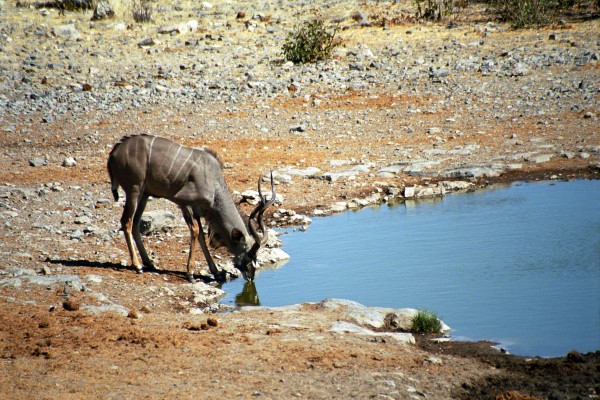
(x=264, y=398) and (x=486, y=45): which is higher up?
(x=486, y=45)

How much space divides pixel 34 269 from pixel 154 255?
85.6 inches

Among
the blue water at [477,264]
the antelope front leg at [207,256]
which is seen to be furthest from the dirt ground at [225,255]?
the blue water at [477,264]

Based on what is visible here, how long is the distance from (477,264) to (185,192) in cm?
447

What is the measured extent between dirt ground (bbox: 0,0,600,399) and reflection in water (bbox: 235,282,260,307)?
2.41 ft

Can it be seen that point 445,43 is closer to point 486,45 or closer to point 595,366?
point 486,45

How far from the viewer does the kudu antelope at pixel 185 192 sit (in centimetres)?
1227

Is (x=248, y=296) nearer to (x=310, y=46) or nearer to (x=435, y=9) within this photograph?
(x=310, y=46)

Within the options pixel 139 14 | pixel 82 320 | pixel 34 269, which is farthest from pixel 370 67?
pixel 82 320

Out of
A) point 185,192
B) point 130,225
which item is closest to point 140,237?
point 130,225

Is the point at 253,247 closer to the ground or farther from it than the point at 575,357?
closer to the ground

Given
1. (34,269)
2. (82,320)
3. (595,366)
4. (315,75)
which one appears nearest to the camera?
(595,366)

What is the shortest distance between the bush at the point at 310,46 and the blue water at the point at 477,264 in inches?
437

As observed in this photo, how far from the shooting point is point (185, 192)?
12594mm

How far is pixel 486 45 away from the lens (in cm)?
2614
